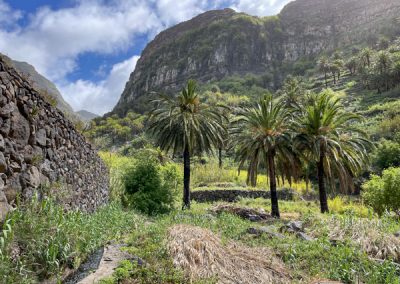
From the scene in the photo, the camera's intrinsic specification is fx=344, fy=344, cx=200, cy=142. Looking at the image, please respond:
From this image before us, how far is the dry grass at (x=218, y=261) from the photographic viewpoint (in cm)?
618

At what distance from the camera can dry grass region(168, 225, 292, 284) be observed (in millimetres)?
6184

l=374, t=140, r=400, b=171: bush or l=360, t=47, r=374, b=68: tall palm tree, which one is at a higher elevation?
l=360, t=47, r=374, b=68: tall palm tree

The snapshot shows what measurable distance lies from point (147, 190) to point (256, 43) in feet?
496

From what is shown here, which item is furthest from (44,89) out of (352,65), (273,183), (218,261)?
(352,65)

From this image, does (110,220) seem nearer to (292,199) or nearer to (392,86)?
(292,199)

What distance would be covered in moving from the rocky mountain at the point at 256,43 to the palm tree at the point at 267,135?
10797 cm

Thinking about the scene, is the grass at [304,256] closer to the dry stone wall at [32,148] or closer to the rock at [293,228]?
the rock at [293,228]

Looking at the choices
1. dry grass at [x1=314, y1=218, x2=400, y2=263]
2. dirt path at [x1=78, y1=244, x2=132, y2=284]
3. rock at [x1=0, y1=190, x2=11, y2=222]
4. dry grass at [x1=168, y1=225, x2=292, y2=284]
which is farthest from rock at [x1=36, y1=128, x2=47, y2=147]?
dry grass at [x1=314, y1=218, x2=400, y2=263]

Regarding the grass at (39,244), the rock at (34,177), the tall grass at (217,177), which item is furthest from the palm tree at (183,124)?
the tall grass at (217,177)

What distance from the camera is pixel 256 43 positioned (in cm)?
15688

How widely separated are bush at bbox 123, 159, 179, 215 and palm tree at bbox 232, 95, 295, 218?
16.6 feet

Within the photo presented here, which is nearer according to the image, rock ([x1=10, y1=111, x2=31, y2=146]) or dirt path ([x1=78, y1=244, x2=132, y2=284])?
dirt path ([x1=78, y1=244, x2=132, y2=284])

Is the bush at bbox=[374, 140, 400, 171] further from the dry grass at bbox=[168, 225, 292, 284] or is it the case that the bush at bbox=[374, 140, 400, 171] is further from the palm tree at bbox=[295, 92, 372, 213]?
the dry grass at bbox=[168, 225, 292, 284]

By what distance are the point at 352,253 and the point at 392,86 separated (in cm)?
6975
